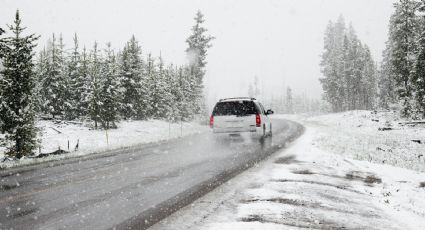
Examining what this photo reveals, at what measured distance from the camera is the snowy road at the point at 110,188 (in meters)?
5.60

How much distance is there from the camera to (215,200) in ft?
21.6

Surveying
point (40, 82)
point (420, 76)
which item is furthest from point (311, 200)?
point (40, 82)

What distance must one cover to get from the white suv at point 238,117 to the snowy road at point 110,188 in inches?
124

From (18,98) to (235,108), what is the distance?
1077 centimetres

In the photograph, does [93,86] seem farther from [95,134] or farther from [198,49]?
[198,49]

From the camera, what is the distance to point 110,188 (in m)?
7.62

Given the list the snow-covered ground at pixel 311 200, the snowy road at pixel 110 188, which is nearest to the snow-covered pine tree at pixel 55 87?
the snowy road at pixel 110 188

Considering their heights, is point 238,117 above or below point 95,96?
below

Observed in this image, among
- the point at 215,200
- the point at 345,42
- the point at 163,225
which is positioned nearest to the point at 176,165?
the point at 215,200

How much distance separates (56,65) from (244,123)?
91.5 feet

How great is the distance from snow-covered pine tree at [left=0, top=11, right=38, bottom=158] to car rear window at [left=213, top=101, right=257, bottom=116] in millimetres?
9312

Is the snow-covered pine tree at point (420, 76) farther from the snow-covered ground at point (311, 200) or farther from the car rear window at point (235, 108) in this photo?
the snow-covered ground at point (311, 200)

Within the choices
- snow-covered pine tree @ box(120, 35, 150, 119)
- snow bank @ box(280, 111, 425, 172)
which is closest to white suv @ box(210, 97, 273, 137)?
snow bank @ box(280, 111, 425, 172)

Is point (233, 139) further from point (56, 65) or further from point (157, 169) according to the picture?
point (56, 65)
